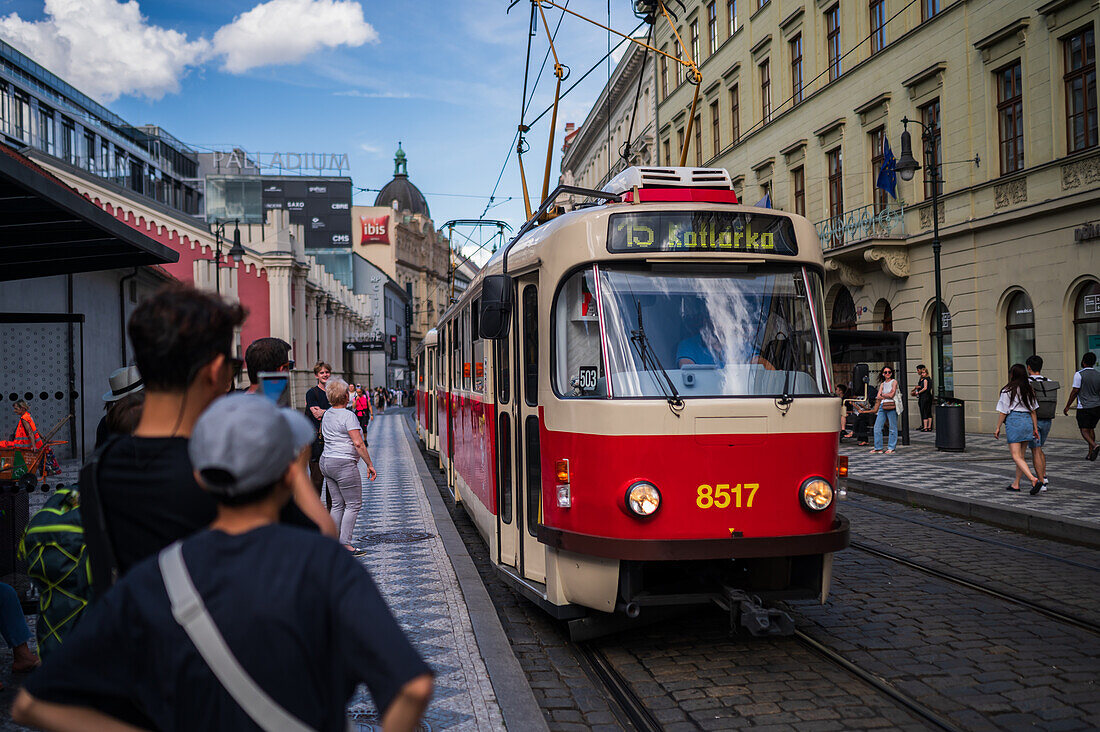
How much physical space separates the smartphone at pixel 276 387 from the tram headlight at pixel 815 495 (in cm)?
299

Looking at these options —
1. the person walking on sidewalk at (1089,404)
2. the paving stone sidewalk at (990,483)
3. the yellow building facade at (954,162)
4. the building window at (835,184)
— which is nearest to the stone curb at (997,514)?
the paving stone sidewalk at (990,483)

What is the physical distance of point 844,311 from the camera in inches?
1170

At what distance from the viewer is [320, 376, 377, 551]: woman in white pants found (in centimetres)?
852

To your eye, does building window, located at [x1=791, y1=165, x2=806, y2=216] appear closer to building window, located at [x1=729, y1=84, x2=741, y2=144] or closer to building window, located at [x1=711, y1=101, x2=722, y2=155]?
building window, located at [x1=729, y1=84, x2=741, y2=144]

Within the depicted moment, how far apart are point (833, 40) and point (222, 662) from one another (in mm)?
30939

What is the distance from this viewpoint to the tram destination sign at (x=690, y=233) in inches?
232

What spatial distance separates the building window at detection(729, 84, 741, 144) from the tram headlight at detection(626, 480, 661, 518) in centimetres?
3287

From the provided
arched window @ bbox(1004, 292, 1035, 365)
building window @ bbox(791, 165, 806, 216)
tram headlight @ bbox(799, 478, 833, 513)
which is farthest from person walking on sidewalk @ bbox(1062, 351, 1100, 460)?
building window @ bbox(791, 165, 806, 216)

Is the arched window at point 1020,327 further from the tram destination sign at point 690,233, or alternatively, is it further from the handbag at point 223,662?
the handbag at point 223,662

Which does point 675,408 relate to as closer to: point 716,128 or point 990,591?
point 990,591

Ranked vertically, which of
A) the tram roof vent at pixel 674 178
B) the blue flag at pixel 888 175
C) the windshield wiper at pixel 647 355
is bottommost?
the windshield wiper at pixel 647 355

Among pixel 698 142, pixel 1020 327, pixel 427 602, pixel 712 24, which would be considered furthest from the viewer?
pixel 698 142

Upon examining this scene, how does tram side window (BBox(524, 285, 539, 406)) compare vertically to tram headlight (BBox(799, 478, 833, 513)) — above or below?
above

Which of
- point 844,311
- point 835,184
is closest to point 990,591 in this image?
point 844,311
